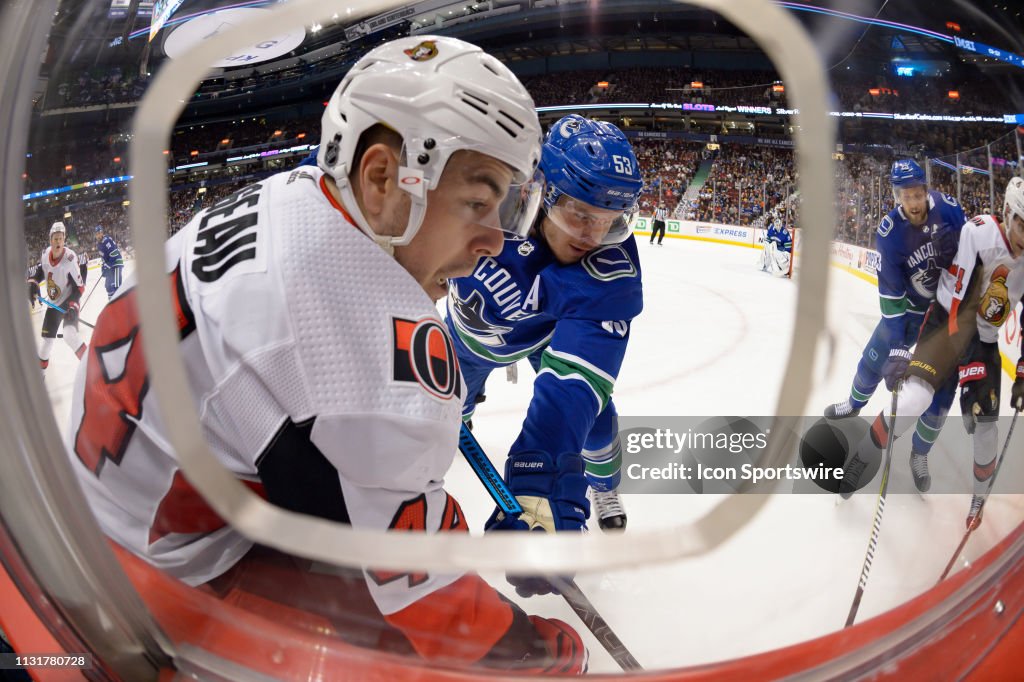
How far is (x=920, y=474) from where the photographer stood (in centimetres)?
88

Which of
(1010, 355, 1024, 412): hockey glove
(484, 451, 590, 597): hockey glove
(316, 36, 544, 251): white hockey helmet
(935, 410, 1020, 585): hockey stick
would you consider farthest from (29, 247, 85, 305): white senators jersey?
(1010, 355, 1024, 412): hockey glove

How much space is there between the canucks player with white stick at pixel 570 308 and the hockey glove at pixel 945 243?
41 centimetres

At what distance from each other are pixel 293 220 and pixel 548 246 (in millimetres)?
772

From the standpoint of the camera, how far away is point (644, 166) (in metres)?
1.00

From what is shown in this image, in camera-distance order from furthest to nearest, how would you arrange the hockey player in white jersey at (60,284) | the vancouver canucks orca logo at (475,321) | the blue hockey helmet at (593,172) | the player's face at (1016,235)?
the vancouver canucks orca logo at (475,321) < the blue hockey helmet at (593,172) < the player's face at (1016,235) < the hockey player in white jersey at (60,284)

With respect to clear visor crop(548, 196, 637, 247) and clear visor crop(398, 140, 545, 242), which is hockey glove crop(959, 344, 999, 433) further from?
clear visor crop(398, 140, 545, 242)

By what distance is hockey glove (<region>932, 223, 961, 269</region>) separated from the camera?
790 mm

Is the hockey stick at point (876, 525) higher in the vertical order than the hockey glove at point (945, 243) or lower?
lower

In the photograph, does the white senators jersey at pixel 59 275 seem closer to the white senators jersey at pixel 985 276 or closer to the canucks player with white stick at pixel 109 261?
the canucks player with white stick at pixel 109 261

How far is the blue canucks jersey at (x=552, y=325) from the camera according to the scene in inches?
41.2

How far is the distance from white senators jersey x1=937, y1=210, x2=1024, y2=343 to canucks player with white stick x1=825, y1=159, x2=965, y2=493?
0.6 inches

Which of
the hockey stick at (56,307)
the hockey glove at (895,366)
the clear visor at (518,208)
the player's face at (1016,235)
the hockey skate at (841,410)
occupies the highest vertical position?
the player's face at (1016,235)

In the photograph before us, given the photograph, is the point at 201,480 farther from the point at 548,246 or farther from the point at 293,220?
the point at 548,246

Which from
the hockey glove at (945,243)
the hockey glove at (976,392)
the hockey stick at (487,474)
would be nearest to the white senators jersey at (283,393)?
the hockey stick at (487,474)
